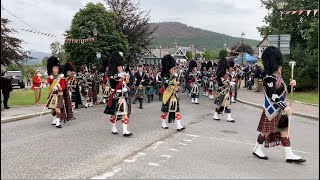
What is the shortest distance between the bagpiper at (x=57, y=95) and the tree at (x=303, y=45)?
16258 mm

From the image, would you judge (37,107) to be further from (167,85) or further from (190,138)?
(190,138)

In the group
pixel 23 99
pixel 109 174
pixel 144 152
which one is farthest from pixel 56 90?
pixel 23 99

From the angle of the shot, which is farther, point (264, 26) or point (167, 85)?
point (264, 26)

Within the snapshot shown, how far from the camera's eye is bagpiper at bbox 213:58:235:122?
1222 centimetres

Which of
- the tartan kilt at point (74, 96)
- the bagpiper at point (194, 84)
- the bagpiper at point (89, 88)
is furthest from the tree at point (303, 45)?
the tartan kilt at point (74, 96)

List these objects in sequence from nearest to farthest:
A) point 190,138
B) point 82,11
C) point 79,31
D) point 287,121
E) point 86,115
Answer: point 287,121
point 190,138
point 86,115
point 79,31
point 82,11

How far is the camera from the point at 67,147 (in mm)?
7941

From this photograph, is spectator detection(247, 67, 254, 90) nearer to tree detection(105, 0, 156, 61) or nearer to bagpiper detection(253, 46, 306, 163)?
tree detection(105, 0, 156, 61)

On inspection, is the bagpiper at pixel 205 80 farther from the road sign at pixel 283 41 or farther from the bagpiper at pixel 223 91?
the bagpiper at pixel 223 91

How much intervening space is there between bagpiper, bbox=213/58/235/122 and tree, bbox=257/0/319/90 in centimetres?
1206

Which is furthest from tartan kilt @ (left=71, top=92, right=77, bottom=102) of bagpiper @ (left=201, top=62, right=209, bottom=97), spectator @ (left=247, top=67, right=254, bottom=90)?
spectator @ (left=247, top=67, right=254, bottom=90)

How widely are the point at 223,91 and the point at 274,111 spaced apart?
5062 millimetres

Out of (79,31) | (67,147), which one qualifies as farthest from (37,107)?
(79,31)

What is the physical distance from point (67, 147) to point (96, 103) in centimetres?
1001
